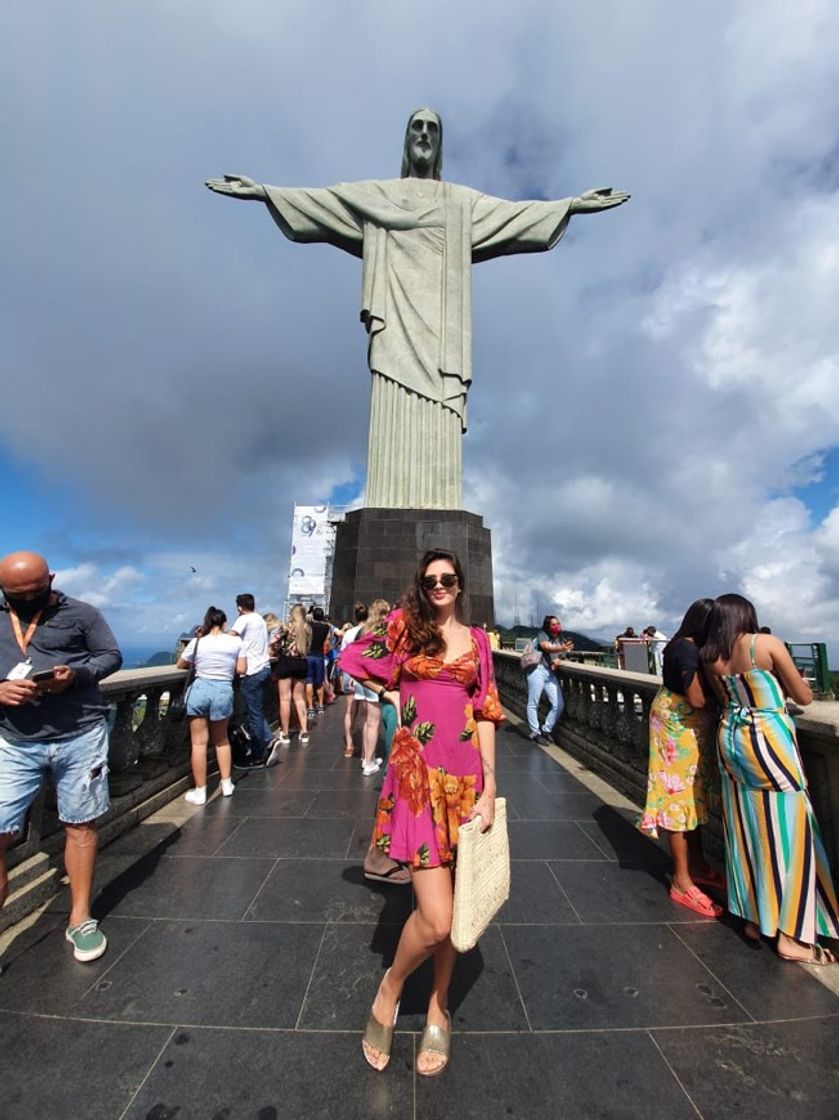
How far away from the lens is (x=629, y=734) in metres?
5.12

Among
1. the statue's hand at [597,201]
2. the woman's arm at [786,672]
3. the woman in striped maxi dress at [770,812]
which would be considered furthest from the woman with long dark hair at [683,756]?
the statue's hand at [597,201]

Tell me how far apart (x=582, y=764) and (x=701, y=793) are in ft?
9.79

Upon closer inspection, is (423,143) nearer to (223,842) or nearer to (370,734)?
(370,734)

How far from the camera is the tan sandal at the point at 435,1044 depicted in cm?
183

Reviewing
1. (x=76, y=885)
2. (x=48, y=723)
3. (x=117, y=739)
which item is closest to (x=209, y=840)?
(x=117, y=739)

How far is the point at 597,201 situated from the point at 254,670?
1385 cm

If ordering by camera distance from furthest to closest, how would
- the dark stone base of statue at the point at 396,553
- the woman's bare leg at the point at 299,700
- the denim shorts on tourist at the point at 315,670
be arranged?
the dark stone base of statue at the point at 396,553 → the denim shorts on tourist at the point at 315,670 → the woman's bare leg at the point at 299,700

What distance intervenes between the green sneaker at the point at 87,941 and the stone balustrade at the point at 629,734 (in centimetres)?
354

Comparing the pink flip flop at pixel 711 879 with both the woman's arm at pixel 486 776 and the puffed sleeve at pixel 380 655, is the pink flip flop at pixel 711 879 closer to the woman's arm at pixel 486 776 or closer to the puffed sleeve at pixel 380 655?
the woman's arm at pixel 486 776

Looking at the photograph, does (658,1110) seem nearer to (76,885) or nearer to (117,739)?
(76,885)

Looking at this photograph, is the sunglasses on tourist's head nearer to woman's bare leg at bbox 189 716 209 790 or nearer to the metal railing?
woman's bare leg at bbox 189 716 209 790

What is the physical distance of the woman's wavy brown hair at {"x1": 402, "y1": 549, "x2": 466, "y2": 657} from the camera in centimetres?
204

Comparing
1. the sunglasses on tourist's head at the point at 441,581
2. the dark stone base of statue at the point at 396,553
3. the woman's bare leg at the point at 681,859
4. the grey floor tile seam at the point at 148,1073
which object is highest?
the dark stone base of statue at the point at 396,553

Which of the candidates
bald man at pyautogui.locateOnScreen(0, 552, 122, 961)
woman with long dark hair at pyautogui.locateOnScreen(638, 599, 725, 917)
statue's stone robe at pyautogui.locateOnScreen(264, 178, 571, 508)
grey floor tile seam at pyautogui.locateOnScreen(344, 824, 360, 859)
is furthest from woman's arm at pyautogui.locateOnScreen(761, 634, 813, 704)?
statue's stone robe at pyautogui.locateOnScreen(264, 178, 571, 508)
